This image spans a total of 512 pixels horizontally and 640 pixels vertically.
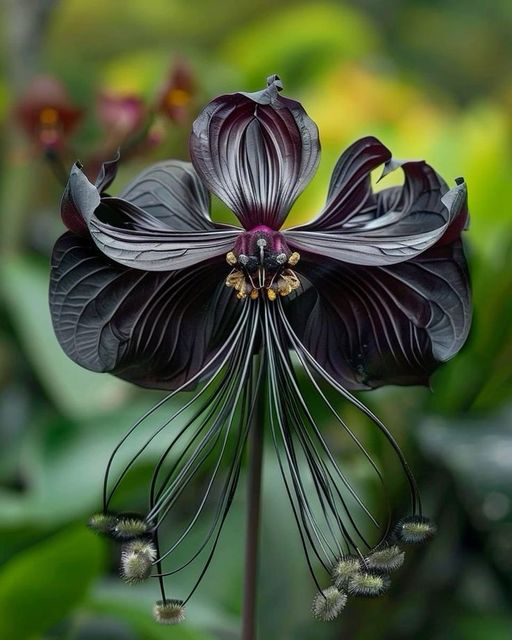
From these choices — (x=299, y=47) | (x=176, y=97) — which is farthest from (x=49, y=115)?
(x=299, y=47)

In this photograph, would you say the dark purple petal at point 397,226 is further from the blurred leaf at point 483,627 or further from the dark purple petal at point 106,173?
the blurred leaf at point 483,627

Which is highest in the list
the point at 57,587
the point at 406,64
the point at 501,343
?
the point at 406,64

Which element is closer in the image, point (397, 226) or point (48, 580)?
point (397, 226)

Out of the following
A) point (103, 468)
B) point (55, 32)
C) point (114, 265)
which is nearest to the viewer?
point (114, 265)

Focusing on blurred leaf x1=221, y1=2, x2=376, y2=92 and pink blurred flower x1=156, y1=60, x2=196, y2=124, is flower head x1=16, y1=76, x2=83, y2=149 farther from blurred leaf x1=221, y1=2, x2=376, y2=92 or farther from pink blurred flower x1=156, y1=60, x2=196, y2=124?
blurred leaf x1=221, y1=2, x2=376, y2=92

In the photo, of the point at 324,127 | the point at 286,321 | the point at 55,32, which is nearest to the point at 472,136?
the point at 324,127

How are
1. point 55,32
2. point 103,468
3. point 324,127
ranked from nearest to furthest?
1. point 103,468
2. point 324,127
3. point 55,32

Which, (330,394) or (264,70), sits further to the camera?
(264,70)

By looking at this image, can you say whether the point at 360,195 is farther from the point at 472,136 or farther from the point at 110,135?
the point at 472,136

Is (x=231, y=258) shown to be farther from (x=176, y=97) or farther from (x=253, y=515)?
(x=176, y=97)
